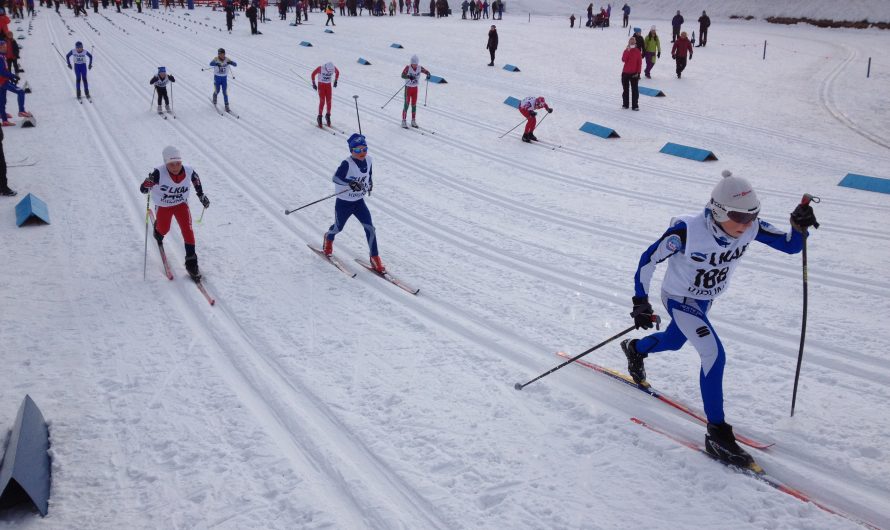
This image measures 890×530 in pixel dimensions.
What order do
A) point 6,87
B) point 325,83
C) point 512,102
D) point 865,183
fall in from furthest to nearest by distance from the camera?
point 512,102
point 325,83
point 6,87
point 865,183

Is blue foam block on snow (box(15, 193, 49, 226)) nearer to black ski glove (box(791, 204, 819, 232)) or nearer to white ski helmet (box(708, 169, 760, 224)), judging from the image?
white ski helmet (box(708, 169, 760, 224))

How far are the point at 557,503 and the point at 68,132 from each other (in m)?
15.7

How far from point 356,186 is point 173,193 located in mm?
2311

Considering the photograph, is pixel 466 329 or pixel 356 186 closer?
pixel 466 329

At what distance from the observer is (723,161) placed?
13.1 m

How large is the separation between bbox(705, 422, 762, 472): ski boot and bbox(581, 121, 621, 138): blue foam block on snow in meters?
11.7

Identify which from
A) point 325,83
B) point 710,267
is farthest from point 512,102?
point 710,267

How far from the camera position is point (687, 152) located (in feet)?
43.6

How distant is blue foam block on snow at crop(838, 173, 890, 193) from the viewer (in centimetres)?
1075

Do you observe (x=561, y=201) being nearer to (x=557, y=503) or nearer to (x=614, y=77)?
(x=557, y=503)

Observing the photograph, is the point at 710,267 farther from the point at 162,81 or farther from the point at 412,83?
the point at 162,81

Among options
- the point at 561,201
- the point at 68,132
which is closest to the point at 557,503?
the point at 561,201

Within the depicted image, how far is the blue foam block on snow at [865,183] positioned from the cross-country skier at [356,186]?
914 centimetres

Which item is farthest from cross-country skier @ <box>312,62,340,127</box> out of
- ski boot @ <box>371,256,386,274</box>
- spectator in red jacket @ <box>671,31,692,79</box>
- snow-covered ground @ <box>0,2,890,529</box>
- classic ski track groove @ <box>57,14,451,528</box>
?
spectator in red jacket @ <box>671,31,692,79</box>
